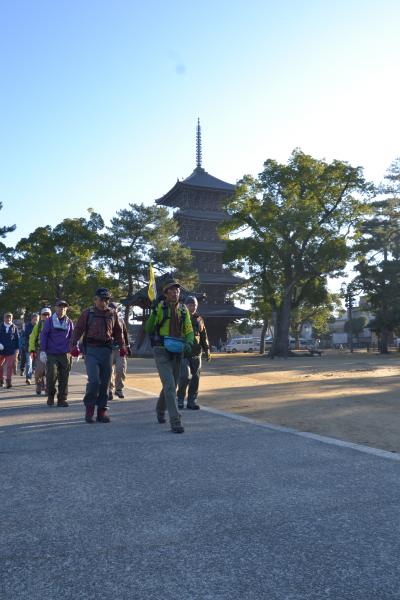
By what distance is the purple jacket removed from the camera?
802 centimetres

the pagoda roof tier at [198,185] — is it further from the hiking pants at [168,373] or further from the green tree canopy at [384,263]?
the hiking pants at [168,373]

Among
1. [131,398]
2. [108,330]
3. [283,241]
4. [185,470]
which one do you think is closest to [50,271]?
[283,241]

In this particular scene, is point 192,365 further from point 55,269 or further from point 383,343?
point 383,343

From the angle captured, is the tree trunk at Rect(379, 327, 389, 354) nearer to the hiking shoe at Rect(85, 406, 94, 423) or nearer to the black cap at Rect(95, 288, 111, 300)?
the black cap at Rect(95, 288, 111, 300)

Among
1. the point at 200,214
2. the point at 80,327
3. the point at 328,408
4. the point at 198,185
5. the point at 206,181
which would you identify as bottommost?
the point at 328,408

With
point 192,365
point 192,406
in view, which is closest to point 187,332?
point 192,365

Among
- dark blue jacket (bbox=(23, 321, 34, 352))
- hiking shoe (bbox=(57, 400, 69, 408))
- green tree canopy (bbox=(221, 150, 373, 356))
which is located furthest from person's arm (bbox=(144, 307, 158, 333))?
green tree canopy (bbox=(221, 150, 373, 356))

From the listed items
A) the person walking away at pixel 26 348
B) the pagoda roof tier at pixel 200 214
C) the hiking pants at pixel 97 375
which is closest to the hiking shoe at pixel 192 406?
the hiking pants at pixel 97 375

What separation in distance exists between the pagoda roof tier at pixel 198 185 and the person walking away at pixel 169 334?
4136 centimetres

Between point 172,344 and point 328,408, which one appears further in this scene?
point 328,408

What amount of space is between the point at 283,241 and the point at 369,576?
30.3 meters

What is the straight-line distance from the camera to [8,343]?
11.1m

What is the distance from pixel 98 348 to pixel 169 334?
3.98 ft

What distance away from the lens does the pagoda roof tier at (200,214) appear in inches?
1816
